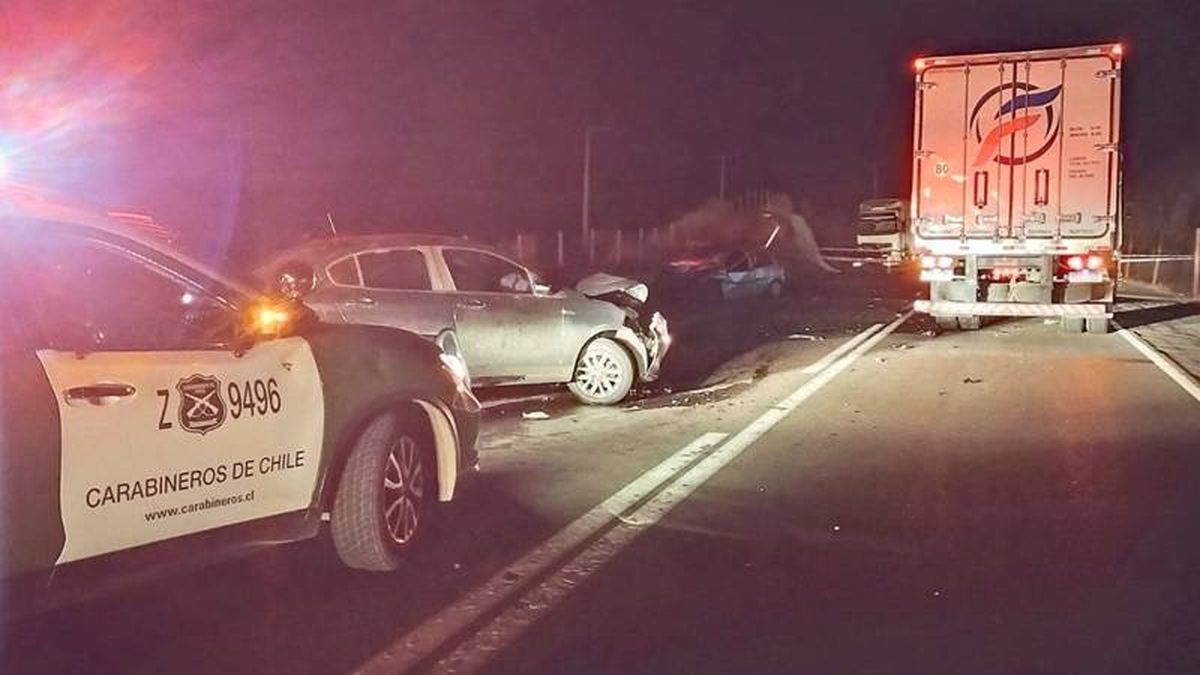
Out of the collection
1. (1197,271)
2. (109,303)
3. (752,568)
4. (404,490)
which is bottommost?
(1197,271)

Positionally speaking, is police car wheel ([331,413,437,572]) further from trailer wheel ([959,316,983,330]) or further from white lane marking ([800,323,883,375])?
trailer wheel ([959,316,983,330])

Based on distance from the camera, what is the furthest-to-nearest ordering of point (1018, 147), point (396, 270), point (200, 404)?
point (1018, 147)
point (396, 270)
point (200, 404)

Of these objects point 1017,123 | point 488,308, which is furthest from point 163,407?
point 1017,123

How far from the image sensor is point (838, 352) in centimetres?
1822

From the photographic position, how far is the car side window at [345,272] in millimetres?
11156

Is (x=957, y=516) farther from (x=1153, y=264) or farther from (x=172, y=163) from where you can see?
(x=1153, y=264)

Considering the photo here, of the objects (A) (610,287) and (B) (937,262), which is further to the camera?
(B) (937,262)

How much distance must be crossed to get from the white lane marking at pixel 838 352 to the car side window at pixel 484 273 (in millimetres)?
4606

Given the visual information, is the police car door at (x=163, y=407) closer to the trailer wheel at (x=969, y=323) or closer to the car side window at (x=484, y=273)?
the car side window at (x=484, y=273)

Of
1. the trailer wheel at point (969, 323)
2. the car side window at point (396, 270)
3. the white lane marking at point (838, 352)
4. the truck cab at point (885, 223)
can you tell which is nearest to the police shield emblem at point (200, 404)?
the car side window at point (396, 270)

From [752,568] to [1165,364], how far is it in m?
11.4

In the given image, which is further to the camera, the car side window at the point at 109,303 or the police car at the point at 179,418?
the car side window at the point at 109,303

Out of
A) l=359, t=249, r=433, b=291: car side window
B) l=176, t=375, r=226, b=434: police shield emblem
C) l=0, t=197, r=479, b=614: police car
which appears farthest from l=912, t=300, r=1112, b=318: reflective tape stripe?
l=176, t=375, r=226, b=434: police shield emblem

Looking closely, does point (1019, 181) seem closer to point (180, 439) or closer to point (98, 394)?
point (180, 439)
